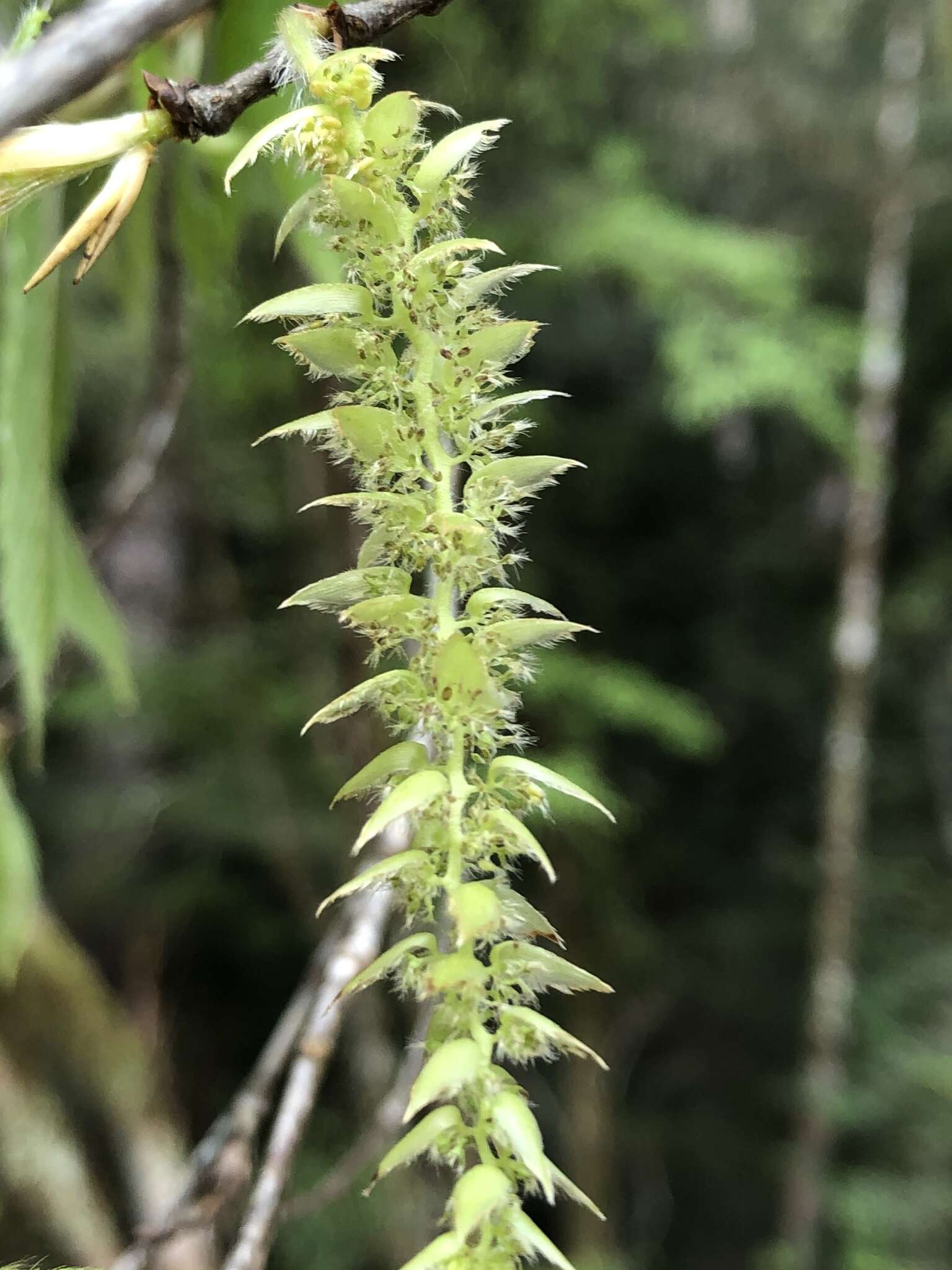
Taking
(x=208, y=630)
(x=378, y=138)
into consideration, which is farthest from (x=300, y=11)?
(x=208, y=630)

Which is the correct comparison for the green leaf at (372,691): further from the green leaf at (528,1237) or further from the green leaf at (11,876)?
the green leaf at (11,876)

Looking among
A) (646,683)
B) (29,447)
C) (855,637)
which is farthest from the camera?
(855,637)

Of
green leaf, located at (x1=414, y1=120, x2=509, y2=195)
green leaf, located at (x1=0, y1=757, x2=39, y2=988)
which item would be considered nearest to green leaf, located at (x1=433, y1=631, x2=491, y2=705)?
green leaf, located at (x1=414, y1=120, x2=509, y2=195)

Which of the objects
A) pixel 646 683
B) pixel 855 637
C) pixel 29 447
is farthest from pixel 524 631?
pixel 855 637

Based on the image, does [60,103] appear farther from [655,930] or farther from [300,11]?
[655,930]

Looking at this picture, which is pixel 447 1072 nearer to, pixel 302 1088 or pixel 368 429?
pixel 368 429

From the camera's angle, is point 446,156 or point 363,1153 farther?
point 363,1153
